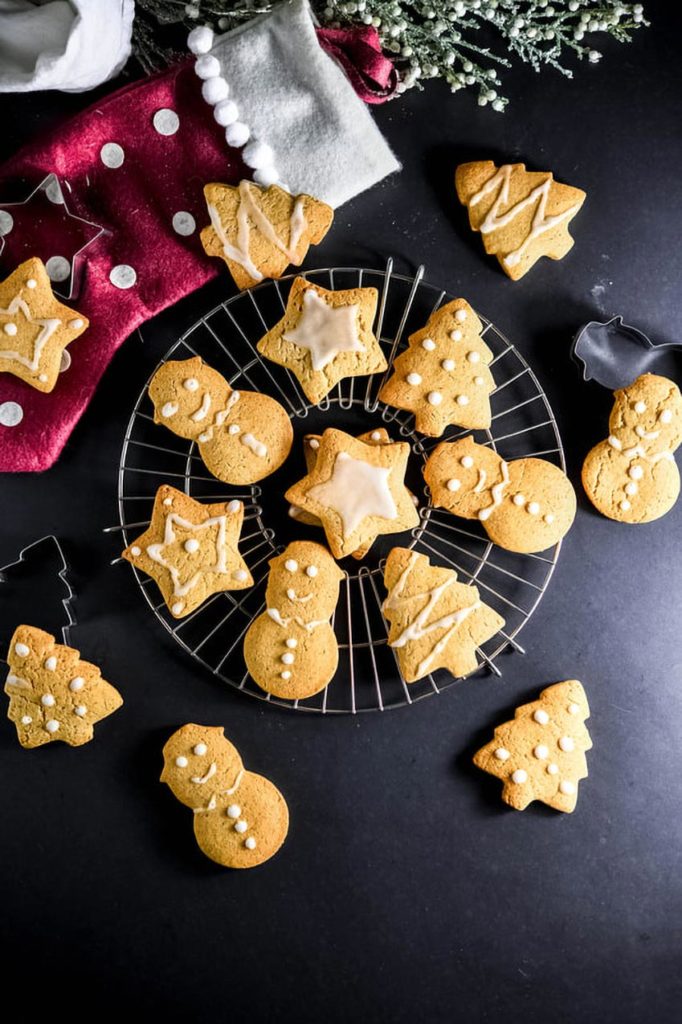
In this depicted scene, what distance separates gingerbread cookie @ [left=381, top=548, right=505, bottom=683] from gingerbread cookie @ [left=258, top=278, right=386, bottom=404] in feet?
A: 1.02

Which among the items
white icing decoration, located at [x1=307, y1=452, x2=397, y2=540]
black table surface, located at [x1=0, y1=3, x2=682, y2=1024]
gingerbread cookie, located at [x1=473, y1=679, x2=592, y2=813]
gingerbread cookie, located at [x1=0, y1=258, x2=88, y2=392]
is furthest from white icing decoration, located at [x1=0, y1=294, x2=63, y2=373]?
gingerbread cookie, located at [x1=473, y1=679, x2=592, y2=813]

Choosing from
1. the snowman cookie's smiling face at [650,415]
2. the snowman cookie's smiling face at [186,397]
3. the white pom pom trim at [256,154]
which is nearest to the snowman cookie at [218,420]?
the snowman cookie's smiling face at [186,397]

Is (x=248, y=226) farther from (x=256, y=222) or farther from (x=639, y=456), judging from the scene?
(x=639, y=456)

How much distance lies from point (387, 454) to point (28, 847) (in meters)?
0.96

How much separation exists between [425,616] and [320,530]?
245 mm

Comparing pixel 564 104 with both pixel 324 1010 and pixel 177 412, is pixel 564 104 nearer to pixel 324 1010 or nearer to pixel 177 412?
pixel 177 412

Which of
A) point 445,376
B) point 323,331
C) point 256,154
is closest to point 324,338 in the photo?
point 323,331

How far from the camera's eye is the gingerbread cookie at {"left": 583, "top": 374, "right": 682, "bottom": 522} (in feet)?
5.21

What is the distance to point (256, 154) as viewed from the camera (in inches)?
58.9

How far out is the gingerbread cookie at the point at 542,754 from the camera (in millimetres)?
1619

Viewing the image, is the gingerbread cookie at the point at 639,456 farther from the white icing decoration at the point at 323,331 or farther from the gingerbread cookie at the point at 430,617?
the white icing decoration at the point at 323,331

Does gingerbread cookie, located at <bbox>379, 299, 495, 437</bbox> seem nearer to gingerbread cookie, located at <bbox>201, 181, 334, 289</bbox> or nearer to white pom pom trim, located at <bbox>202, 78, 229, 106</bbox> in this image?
gingerbread cookie, located at <bbox>201, 181, 334, 289</bbox>

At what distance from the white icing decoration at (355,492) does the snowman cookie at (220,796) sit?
1.48 ft

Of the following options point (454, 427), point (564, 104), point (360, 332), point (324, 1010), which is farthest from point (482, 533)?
point (324, 1010)
